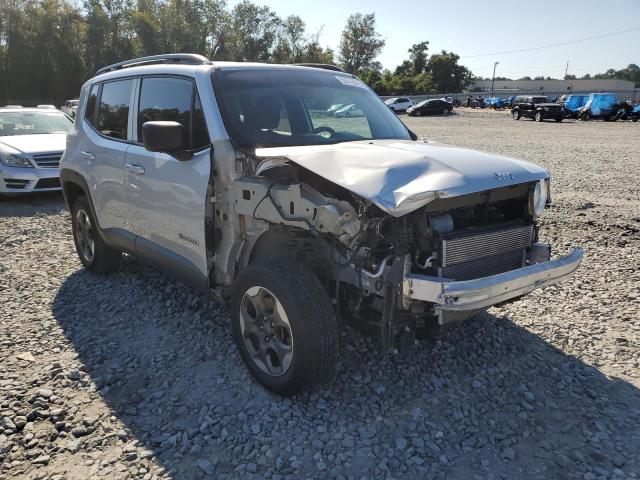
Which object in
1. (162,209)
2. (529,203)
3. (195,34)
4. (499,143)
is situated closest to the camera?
(529,203)

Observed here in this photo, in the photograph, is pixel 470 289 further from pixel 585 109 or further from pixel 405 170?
pixel 585 109

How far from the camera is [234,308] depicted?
3.54 metres

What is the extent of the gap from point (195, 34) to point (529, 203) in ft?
218

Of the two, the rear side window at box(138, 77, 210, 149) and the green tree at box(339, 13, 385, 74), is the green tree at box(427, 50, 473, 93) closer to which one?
the green tree at box(339, 13, 385, 74)

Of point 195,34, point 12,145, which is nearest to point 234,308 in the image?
point 12,145

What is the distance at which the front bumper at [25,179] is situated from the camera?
30.6 feet

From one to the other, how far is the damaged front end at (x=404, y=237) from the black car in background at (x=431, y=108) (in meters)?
45.1

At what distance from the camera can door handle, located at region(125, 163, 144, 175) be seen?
4.27 m

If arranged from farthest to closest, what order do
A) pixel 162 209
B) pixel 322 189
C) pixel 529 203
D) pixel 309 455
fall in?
1. pixel 162 209
2. pixel 529 203
3. pixel 322 189
4. pixel 309 455

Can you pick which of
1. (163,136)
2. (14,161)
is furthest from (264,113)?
(14,161)

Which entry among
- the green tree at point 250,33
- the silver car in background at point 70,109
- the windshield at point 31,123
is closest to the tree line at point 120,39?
the green tree at point 250,33

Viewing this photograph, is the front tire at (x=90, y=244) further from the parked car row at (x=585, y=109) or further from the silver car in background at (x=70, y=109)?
the parked car row at (x=585, y=109)

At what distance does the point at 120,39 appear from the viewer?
57469mm

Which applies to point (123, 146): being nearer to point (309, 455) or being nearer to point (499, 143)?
point (309, 455)
